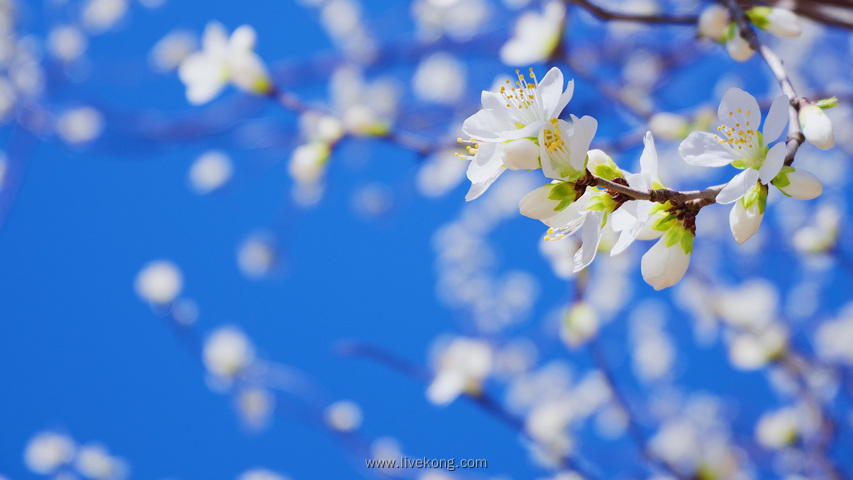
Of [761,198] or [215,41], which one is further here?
[215,41]

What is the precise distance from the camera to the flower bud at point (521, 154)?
443 millimetres

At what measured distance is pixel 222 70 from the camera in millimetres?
1050

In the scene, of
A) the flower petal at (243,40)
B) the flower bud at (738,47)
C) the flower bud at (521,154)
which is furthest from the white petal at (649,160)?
the flower petal at (243,40)

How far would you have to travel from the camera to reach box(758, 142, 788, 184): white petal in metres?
0.46

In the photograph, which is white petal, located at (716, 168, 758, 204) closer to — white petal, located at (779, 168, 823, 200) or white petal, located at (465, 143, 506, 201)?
white petal, located at (779, 168, 823, 200)

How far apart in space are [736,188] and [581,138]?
5.4 inches

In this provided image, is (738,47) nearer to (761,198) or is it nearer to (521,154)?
(761,198)

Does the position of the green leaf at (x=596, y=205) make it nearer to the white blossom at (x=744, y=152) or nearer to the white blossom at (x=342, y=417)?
the white blossom at (x=744, y=152)

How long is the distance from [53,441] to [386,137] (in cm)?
269

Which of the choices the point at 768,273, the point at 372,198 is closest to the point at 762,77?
the point at 768,273

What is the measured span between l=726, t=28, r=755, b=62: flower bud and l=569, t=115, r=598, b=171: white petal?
355 mm

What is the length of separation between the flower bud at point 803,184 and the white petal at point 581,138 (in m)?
0.18

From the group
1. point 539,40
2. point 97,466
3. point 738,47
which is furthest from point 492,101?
point 97,466

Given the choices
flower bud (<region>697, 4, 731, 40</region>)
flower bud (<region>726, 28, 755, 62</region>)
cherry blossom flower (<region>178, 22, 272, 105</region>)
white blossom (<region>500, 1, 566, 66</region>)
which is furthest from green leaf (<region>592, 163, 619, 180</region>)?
cherry blossom flower (<region>178, 22, 272, 105</region>)
